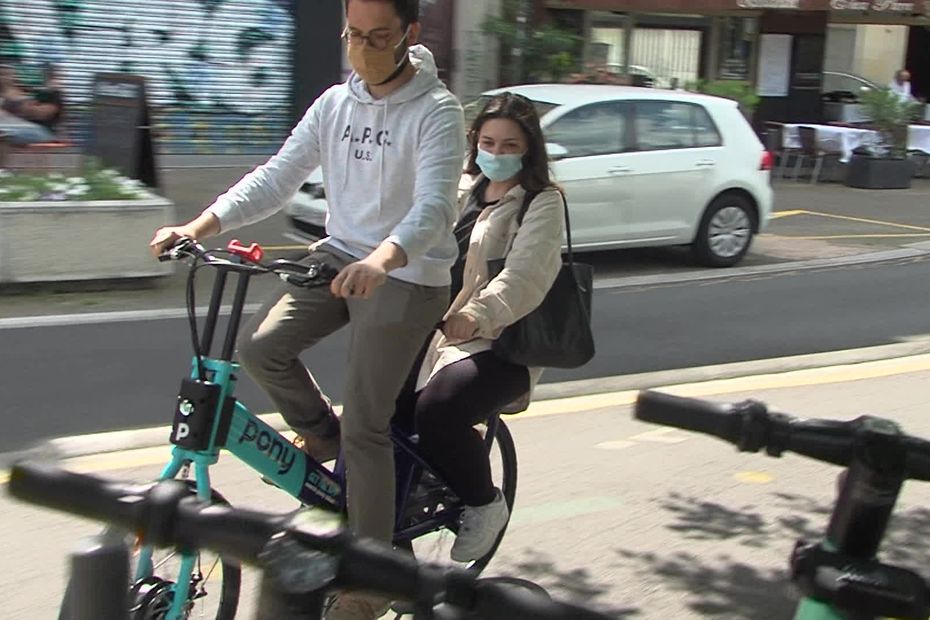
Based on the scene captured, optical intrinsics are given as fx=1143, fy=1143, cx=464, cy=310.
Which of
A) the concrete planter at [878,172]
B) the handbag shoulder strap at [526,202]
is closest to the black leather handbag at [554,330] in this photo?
the handbag shoulder strap at [526,202]

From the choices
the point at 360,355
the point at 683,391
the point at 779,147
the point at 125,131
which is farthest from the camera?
the point at 779,147

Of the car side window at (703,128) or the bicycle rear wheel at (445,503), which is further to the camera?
the car side window at (703,128)

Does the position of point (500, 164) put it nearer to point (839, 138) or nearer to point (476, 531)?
point (476, 531)

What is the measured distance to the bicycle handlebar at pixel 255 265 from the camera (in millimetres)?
2844

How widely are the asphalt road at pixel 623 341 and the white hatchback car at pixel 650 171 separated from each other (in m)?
0.71

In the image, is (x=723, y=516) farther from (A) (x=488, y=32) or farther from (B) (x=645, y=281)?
(A) (x=488, y=32)

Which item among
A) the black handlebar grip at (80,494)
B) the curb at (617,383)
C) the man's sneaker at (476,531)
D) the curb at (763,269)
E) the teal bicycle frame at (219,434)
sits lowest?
the curb at (617,383)

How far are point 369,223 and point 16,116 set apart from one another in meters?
10.5

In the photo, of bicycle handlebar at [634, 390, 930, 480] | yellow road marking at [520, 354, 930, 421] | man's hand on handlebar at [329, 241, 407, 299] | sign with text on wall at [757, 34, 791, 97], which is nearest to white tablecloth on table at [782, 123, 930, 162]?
sign with text on wall at [757, 34, 791, 97]

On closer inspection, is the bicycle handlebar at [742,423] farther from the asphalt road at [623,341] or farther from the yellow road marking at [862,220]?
the yellow road marking at [862,220]

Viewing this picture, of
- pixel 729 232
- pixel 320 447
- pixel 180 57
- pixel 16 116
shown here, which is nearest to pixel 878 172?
pixel 729 232

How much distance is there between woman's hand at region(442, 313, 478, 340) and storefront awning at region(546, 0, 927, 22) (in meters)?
14.5

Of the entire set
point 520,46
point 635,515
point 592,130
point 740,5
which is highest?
point 740,5

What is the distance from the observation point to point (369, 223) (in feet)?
A: 10.4
